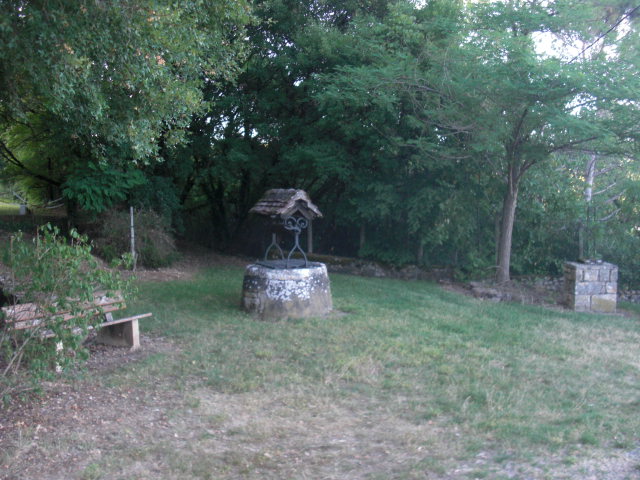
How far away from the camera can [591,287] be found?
11.4 m

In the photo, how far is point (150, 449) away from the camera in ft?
15.4

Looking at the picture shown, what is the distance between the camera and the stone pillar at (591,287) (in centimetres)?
1137

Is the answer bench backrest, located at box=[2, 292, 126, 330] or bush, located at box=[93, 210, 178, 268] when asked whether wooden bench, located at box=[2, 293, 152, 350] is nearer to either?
bench backrest, located at box=[2, 292, 126, 330]

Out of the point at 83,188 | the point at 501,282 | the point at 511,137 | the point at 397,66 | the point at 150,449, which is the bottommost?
the point at 150,449

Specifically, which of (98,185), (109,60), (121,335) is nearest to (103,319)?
(121,335)

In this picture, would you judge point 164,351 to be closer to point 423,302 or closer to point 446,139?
point 423,302

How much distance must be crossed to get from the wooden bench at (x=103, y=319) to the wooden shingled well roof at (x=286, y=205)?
2846 millimetres

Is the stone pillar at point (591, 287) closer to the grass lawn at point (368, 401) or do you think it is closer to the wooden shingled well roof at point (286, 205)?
the grass lawn at point (368, 401)

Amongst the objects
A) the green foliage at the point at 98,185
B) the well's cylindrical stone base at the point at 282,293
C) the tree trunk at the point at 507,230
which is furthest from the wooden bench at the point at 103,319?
the tree trunk at the point at 507,230

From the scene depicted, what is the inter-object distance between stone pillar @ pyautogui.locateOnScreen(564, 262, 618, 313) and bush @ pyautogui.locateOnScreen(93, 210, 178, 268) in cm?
842

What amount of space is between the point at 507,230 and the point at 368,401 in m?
7.82

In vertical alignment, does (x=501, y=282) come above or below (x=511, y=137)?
below

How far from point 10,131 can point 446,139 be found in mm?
11499

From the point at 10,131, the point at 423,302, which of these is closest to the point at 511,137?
the point at 423,302
